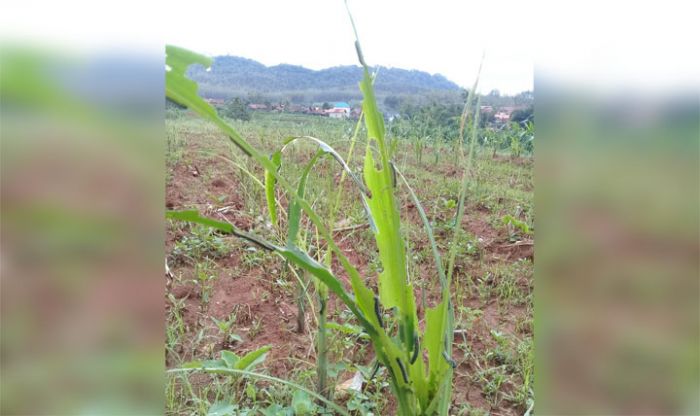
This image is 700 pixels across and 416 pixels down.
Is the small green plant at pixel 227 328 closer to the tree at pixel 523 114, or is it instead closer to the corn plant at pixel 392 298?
the corn plant at pixel 392 298

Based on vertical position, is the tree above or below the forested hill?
below

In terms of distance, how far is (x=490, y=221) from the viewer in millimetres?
1895

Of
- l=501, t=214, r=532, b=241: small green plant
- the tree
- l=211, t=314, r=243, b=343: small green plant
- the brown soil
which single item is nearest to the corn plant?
the tree

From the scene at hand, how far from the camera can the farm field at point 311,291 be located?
97 cm

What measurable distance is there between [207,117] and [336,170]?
6.95ft

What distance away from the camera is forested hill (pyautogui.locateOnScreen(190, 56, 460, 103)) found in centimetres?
162

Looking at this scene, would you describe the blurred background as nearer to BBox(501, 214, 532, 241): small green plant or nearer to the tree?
the tree

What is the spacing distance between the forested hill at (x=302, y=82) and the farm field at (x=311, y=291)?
0.12 meters

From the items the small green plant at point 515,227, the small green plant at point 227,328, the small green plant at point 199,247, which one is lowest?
the small green plant at point 227,328

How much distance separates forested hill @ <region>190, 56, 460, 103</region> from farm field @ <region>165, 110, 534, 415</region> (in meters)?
0.12
